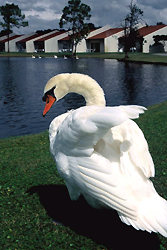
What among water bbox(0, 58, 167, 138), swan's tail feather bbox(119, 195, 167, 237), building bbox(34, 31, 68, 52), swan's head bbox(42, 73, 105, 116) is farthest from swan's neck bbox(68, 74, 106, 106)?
building bbox(34, 31, 68, 52)

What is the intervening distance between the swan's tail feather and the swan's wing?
0.76 m

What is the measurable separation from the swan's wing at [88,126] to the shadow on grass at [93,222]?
1.22m

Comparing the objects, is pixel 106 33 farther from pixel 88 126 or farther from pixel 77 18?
pixel 88 126

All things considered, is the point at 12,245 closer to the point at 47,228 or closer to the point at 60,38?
the point at 47,228

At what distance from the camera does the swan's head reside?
4508 millimetres

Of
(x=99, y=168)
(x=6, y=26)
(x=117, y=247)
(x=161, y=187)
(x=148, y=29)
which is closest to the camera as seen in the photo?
(x=99, y=168)

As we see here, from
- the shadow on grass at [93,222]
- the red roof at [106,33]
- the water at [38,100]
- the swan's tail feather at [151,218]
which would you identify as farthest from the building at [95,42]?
the swan's tail feather at [151,218]

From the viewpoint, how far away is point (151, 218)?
3.02m

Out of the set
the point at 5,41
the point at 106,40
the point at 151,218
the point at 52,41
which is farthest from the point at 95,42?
the point at 151,218

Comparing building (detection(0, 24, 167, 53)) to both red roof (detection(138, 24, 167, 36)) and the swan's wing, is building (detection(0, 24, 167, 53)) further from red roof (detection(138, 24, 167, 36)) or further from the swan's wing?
the swan's wing

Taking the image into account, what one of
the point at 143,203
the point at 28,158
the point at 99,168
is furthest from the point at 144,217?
the point at 28,158

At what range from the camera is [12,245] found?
3.95 m

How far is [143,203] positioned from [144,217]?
7.3 inches

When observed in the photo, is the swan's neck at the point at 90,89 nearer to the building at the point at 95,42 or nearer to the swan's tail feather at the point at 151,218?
the swan's tail feather at the point at 151,218
